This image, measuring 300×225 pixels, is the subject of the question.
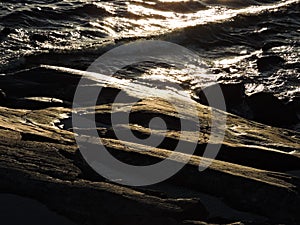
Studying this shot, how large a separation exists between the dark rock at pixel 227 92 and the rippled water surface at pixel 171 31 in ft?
2.59

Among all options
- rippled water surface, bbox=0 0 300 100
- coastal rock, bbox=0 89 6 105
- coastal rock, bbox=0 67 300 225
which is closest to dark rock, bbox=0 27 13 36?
rippled water surface, bbox=0 0 300 100

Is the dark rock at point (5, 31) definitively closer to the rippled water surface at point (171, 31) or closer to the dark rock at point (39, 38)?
the rippled water surface at point (171, 31)

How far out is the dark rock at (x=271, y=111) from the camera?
31.0 feet

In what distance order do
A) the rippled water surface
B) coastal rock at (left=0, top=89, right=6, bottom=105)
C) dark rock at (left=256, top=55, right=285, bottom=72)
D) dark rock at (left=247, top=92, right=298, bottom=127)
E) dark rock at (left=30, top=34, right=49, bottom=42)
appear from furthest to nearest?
1. dark rock at (left=30, top=34, right=49, bottom=42)
2. dark rock at (left=256, top=55, right=285, bottom=72)
3. the rippled water surface
4. dark rock at (left=247, top=92, right=298, bottom=127)
5. coastal rock at (left=0, top=89, right=6, bottom=105)

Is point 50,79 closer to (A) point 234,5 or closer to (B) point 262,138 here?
(B) point 262,138

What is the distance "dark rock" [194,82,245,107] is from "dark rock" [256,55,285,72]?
2.51 m

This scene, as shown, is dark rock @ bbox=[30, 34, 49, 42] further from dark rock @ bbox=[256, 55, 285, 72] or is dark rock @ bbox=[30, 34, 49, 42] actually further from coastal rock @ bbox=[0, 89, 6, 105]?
coastal rock @ bbox=[0, 89, 6, 105]

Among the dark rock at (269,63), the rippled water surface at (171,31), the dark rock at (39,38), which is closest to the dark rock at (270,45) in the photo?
the rippled water surface at (171,31)

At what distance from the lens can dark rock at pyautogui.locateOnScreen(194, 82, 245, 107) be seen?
34.1 feet

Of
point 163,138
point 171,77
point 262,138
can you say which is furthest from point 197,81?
point 163,138

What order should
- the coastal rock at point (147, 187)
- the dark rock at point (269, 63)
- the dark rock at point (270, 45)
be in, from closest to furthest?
1. the coastal rock at point (147, 187)
2. the dark rock at point (269, 63)
3. the dark rock at point (270, 45)

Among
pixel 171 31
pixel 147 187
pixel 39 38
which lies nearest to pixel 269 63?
pixel 171 31

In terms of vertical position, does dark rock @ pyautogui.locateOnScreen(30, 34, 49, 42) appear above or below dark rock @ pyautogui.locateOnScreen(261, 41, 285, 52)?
below

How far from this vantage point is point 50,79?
30.0ft
